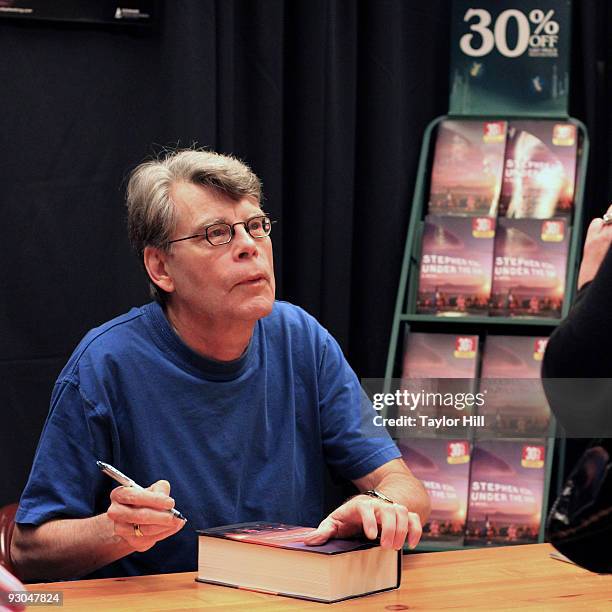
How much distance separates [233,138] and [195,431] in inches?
63.0

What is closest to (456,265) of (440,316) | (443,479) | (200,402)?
(440,316)

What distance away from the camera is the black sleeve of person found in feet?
3.84

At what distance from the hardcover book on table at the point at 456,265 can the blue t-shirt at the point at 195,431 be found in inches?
54.1

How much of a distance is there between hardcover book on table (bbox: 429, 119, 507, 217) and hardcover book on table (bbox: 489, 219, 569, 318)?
0.12 m

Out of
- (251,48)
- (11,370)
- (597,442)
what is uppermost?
(251,48)

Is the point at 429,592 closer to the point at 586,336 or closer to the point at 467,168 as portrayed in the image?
the point at 586,336

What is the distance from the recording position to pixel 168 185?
215 centimetres

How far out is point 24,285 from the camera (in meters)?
3.25

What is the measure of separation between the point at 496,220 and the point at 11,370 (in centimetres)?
157

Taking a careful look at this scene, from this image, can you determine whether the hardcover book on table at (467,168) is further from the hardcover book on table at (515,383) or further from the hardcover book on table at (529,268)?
the hardcover book on table at (515,383)

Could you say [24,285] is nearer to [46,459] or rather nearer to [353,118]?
[353,118]

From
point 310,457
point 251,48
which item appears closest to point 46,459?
point 310,457

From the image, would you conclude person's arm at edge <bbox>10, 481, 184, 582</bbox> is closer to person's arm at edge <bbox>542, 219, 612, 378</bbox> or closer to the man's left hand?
the man's left hand

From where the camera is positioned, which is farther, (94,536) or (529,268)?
(529,268)
